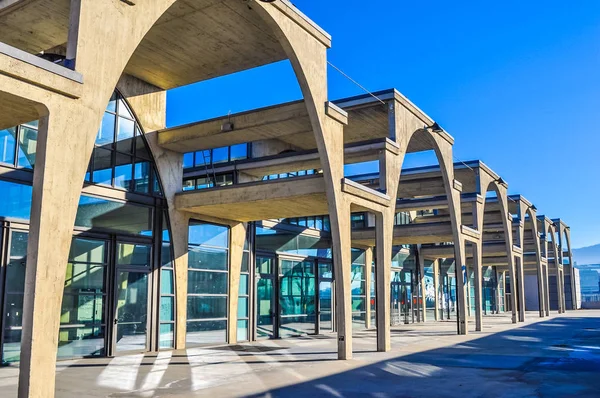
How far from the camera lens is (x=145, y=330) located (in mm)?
17281

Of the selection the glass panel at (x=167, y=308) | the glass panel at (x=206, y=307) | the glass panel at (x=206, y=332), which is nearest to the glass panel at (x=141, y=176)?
the glass panel at (x=167, y=308)

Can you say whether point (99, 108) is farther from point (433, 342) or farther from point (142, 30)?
point (433, 342)

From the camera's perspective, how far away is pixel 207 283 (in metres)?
19.8

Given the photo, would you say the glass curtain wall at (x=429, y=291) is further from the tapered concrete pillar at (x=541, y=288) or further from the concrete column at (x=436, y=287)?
the tapered concrete pillar at (x=541, y=288)

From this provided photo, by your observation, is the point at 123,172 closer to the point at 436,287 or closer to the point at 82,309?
the point at 82,309

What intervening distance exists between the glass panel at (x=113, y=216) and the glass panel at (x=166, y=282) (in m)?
1.34

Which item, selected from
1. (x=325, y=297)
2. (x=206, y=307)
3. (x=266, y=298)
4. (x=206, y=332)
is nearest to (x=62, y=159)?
(x=206, y=307)

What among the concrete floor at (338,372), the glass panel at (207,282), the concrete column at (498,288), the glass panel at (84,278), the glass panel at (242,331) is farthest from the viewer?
the concrete column at (498,288)

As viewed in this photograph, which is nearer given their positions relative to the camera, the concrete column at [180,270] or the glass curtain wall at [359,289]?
the concrete column at [180,270]

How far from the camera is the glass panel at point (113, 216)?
15.8m

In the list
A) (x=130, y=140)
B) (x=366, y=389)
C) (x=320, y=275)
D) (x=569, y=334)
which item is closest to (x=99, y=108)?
(x=366, y=389)

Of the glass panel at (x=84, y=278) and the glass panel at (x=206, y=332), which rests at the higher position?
the glass panel at (x=84, y=278)

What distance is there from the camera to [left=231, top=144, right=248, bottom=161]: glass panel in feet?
72.0

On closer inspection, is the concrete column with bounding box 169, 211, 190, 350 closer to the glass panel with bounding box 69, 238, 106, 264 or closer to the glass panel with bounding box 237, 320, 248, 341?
the glass panel with bounding box 69, 238, 106, 264
